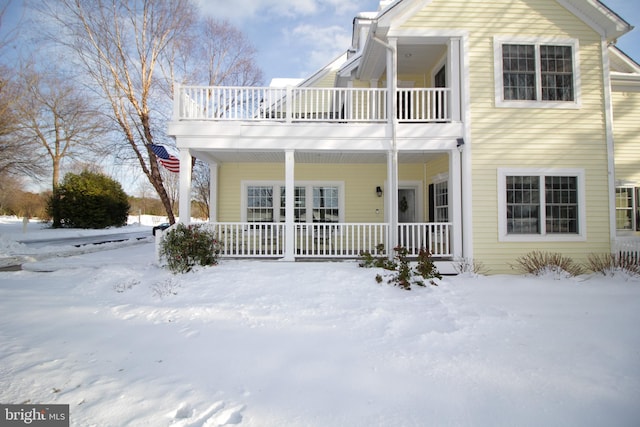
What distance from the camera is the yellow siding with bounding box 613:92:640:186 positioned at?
941 centimetres

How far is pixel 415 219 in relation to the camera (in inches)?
436

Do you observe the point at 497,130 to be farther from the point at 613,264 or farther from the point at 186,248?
the point at 186,248

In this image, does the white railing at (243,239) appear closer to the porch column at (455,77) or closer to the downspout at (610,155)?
the porch column at (455,77)

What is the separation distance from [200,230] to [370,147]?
4689mm

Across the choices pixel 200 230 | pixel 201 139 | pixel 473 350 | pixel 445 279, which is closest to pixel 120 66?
pixel 201 139

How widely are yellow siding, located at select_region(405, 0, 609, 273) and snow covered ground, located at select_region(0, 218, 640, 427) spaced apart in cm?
147

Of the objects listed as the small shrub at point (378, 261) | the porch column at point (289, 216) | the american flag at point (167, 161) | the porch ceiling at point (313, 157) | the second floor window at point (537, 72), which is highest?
the second floor window at point (537, 72)

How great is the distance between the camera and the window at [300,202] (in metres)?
11.1

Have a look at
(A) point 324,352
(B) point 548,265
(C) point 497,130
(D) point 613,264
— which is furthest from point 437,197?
(A) point 324,352

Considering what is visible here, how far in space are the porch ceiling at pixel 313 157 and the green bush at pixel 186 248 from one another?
2.37 metres

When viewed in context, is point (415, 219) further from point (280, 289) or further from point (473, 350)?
point (473, 350)

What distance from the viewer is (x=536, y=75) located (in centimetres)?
813

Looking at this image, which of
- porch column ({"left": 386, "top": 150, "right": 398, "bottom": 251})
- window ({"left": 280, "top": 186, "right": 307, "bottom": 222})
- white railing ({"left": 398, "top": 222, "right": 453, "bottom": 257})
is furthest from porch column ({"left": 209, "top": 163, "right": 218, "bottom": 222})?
white railing ({"left": 398, "top": 222, "right": 453, "bottom": 257})

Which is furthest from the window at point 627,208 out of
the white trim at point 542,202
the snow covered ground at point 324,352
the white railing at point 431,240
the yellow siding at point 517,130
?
the white railing at point 431,240
